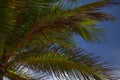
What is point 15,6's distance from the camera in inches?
301

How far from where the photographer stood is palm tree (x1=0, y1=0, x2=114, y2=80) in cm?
766

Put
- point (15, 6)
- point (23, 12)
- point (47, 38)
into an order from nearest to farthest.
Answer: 1. point (15, 6)
2. point (23, 12)
3. point (47, 38)

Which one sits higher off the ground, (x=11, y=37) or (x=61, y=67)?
(x=11, y=37)

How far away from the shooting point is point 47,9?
8.49 meters

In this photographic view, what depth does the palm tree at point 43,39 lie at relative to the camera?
25.1 ft

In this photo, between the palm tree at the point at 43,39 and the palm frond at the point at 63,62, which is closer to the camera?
the palm tree at the point at 43,39

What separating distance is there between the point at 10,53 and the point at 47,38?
913mm

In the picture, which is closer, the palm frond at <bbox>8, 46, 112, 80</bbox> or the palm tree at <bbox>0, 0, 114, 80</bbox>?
the palm tree at <bbox>0, 0, 114, 80</bbox>

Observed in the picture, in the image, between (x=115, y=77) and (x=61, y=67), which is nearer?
(x=115, y=77)

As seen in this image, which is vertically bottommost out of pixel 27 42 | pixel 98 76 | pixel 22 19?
pixel 98 76

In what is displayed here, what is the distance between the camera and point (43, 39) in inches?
353

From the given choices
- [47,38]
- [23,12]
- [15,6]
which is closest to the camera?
[15,6]

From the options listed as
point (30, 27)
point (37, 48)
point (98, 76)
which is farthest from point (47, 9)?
point (98, 76)

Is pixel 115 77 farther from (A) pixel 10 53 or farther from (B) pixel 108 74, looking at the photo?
(A) pixel 10 53
